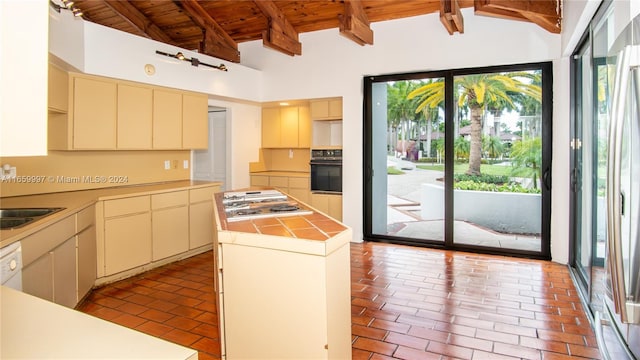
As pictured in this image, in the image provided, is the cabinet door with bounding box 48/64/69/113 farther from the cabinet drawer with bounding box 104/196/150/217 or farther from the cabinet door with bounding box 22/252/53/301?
the cabinet door with bounding box 22/252/53/301

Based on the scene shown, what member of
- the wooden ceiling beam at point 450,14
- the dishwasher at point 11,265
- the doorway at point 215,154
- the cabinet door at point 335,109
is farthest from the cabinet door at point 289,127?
the dishwasher at point 11,265

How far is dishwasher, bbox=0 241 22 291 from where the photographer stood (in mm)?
1858

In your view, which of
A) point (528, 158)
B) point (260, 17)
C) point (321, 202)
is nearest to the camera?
point (528, 158)

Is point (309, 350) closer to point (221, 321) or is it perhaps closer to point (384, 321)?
point (221, 321)

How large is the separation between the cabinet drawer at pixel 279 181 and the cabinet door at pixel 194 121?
4.31ft

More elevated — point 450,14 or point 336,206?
point 450,14

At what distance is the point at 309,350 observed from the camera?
6.15 feet

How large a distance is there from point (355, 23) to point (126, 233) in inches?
137

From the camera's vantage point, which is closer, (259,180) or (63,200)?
(63,200)

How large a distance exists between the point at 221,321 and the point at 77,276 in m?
1.79

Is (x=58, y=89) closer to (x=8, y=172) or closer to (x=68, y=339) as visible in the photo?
(x=8, y=172)

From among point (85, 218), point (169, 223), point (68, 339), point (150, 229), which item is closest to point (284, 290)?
point (68, 339)

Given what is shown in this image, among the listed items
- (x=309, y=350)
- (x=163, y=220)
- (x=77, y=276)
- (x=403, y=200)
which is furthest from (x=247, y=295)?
(x=403, y=200)

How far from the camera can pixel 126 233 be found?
403cm
